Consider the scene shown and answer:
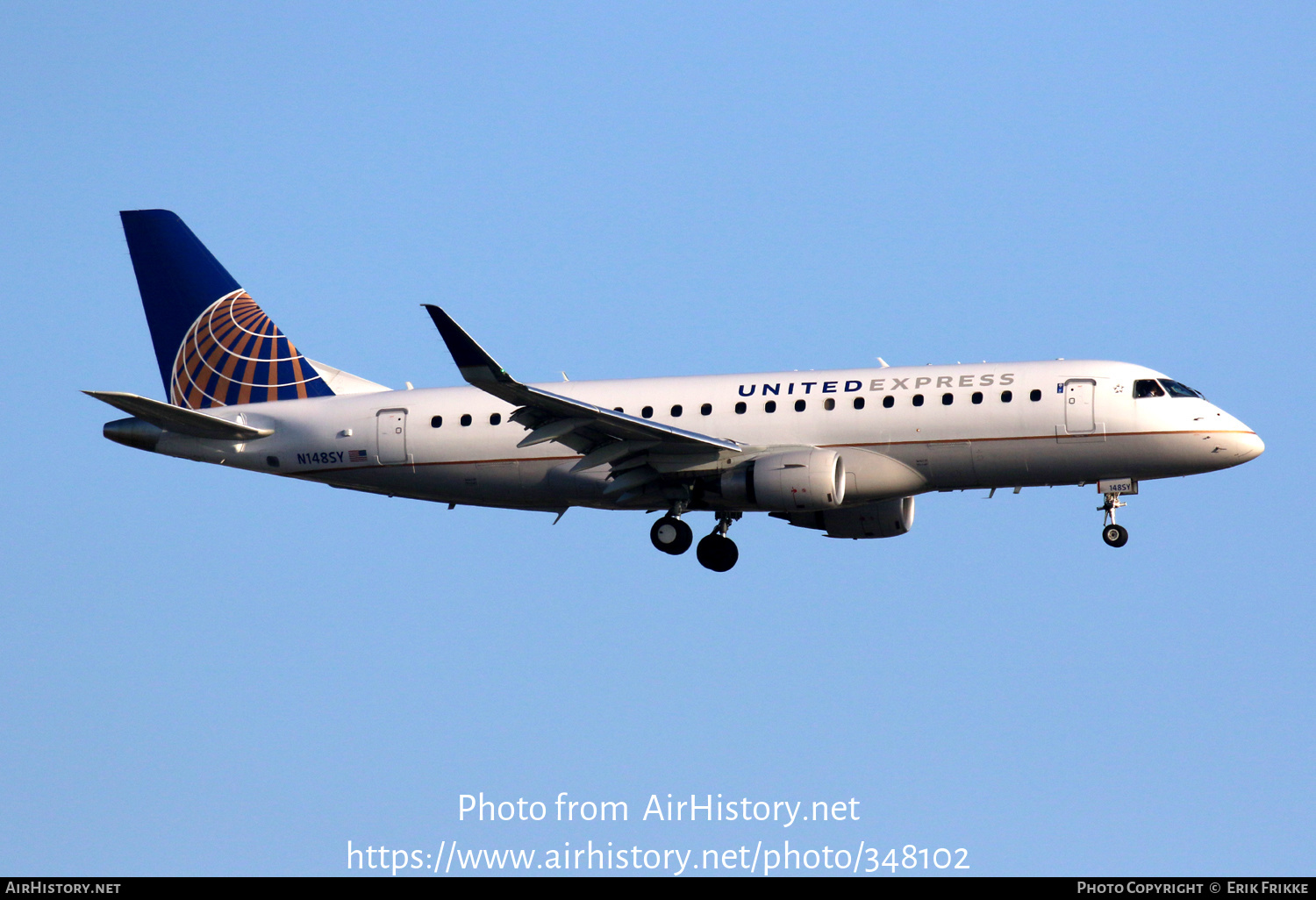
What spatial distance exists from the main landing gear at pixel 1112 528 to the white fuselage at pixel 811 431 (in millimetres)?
858

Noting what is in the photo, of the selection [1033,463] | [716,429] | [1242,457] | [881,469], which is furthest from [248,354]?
[1242,457]

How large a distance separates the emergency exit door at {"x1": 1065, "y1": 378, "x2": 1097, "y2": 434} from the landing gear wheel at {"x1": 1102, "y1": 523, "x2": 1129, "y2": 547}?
8.72 feet

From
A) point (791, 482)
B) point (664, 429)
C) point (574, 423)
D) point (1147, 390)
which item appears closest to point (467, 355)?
point (574, 423)

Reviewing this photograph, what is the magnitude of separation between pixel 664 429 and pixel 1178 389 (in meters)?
11.8

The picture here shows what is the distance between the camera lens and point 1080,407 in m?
35.8

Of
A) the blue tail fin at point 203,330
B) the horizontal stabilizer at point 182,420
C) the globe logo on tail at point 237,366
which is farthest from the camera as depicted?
the blue tail fin at point 203,330

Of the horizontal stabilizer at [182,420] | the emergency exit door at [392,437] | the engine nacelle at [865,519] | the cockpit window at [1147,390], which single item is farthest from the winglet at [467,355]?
the cockpit window at [1147,390]

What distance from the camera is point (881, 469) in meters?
36.5

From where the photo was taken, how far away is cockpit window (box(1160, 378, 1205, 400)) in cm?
3609

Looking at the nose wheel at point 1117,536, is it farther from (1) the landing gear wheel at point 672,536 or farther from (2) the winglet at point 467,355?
(2) the winglet at point 467,355

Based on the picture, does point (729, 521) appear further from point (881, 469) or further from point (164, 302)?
point (164, 302)

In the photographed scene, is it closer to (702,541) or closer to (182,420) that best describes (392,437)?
(182,420)

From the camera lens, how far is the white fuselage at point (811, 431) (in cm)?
3575

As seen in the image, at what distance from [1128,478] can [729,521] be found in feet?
31.9
